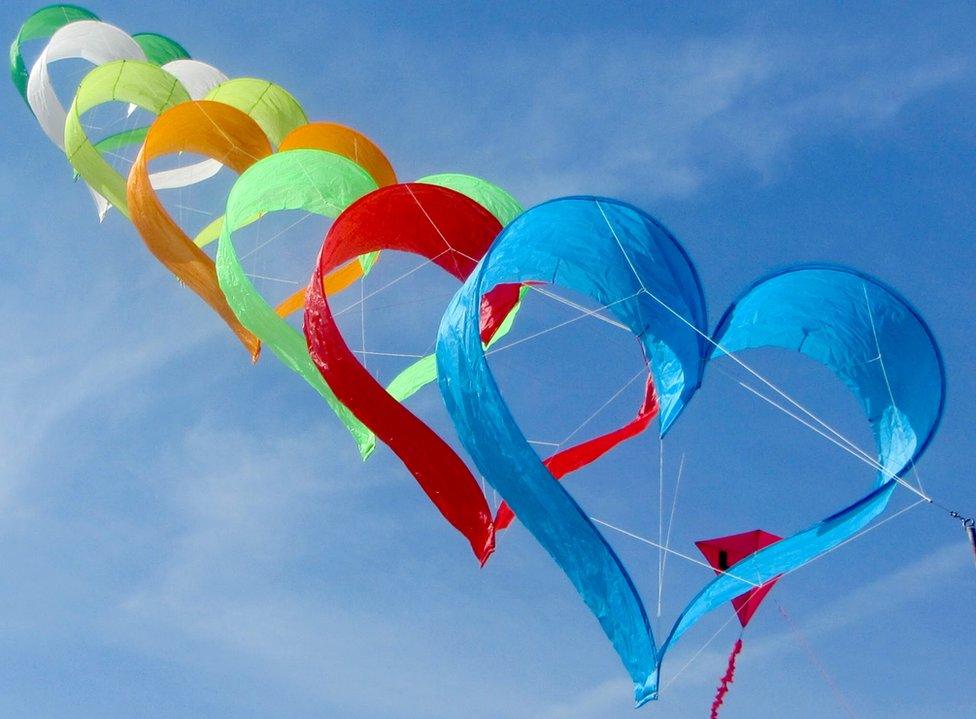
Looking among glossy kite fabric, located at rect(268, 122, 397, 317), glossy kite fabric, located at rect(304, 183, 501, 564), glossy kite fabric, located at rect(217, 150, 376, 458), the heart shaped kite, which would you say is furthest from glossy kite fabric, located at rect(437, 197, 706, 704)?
glossy kite fabric, located at rect(268, 122, 397, 317)

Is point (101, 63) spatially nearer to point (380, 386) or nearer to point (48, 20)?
point (48, 20)

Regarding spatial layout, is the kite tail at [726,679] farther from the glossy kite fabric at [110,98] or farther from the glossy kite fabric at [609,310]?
the glossy kite fabric at [110,98]

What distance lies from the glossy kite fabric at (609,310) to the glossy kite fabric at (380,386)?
2.75ft

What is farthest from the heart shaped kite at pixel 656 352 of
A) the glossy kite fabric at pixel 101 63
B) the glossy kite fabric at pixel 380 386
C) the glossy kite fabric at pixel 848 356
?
the glossy kite fabric at pixel 101 63

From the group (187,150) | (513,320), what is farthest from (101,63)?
(513,320)

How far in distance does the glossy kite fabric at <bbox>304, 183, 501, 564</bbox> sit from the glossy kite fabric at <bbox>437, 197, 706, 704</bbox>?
84 centimetres

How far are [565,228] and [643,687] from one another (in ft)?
16.7

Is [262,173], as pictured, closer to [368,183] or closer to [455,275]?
[368,183]

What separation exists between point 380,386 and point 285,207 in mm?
4952

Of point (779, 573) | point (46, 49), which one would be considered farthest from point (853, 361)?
point (46, 49)

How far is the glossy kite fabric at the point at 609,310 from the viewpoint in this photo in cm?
1184

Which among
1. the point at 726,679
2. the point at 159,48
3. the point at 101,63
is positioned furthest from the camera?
the point at 159,48

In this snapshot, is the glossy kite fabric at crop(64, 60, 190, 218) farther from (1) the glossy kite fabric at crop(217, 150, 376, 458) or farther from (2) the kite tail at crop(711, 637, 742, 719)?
(2) the kite tail at crop(711, 637, 742, 719)

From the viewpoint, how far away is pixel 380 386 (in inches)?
540
